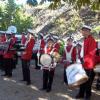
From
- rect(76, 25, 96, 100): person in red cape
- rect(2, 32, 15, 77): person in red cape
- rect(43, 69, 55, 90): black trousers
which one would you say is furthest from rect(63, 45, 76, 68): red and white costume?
rect(76, 25, 96, 100): person in red cape

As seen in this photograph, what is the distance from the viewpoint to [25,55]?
13.5m

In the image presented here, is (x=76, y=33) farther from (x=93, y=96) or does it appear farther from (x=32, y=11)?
(x=93, y=96)

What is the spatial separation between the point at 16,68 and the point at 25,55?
5.18m

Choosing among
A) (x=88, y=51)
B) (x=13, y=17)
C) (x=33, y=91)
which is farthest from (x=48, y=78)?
(x=13, y=17)

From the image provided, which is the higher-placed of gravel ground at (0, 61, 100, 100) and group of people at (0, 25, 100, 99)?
group of people at (0, 25, 100, 99)

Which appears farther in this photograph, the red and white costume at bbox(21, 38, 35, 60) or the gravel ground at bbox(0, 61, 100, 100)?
the red and white costume at bbox(21, 38, 35, 60)

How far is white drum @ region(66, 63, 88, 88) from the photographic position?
9320 mm

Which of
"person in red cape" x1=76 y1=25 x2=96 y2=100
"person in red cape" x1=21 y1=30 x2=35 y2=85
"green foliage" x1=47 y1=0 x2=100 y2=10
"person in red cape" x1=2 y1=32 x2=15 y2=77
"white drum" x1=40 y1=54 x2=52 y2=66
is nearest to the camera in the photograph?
"person in red cape" x1=76 y1=25 x2=96 y2=100

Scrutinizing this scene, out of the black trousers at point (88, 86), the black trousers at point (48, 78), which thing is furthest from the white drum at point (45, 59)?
the black trousers at point (88, 86)

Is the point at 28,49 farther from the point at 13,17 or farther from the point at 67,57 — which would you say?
the point at 13,17

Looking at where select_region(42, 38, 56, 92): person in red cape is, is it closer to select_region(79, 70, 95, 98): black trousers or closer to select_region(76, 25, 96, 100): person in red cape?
select_region(79, 70, 95, 98): black trousers

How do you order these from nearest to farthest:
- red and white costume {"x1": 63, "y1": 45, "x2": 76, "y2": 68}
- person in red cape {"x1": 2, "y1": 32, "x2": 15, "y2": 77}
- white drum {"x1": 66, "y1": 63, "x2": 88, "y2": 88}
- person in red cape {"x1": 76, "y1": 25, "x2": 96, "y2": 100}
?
white drum {"x1": 66, "y1": 63, "x2": 88, "y2": 88}, person in red cape {"x1": 76, "y1": 25, "x2": 96, "y2": 100}, red and white costume {"x1": 63, "y1": 45, "x2": 76, "y2": 68}, person in red cape {"x1": 2, "y1": 32, "x2": 15, "y2": 77}

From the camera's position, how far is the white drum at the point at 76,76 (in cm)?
932

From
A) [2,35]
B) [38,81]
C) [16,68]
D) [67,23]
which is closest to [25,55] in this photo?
[38,81]
